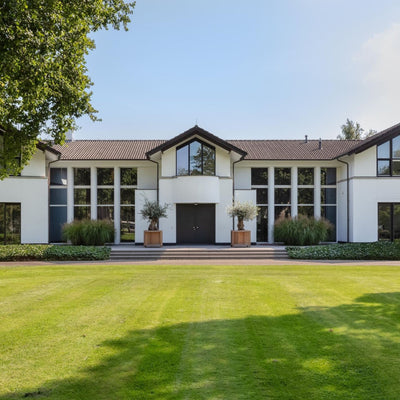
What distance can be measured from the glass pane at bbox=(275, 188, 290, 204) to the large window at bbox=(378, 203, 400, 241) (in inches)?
220

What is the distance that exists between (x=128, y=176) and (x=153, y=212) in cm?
503

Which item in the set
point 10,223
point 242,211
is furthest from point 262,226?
point 10,223

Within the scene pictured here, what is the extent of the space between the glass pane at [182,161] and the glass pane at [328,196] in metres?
9.48

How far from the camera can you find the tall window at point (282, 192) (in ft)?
87.6

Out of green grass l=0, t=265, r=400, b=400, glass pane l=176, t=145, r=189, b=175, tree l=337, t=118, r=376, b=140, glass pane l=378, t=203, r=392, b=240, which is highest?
tree l=337, t=118, r=376, b=140

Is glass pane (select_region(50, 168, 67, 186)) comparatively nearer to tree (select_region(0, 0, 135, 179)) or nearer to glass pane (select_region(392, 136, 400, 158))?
tree (select_region(0, 0, 135, 179))

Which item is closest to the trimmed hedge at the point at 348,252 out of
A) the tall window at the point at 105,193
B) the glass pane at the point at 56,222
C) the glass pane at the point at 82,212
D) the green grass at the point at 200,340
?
the green grass at the point at 200,340

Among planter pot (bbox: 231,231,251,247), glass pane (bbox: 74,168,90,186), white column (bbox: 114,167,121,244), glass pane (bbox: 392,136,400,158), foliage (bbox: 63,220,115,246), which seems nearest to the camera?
planter pot (bbox: 231,231,251,247)

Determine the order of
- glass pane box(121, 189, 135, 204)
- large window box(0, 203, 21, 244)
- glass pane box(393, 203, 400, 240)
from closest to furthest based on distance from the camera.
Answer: large window box(0, 203, 21, 244) → glass pane box(393, 203, 400, 240) → glass pane box(121, 189, 135, 204)

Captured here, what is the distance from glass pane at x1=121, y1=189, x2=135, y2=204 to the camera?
2639 centimetres

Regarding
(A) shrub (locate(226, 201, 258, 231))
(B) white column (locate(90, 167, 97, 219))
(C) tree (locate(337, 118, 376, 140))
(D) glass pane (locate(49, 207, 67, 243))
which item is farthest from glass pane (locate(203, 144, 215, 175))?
(C) tree (locate(337, 118, 376, 140))

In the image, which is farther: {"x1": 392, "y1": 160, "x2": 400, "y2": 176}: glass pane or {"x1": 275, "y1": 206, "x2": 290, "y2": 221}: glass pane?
{"x1": 275, "y1": 206, "x2": 290, "y2": 221}: glass pane

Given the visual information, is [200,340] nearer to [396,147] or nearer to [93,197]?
[93,197]

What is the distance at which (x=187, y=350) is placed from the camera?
5660 mm
